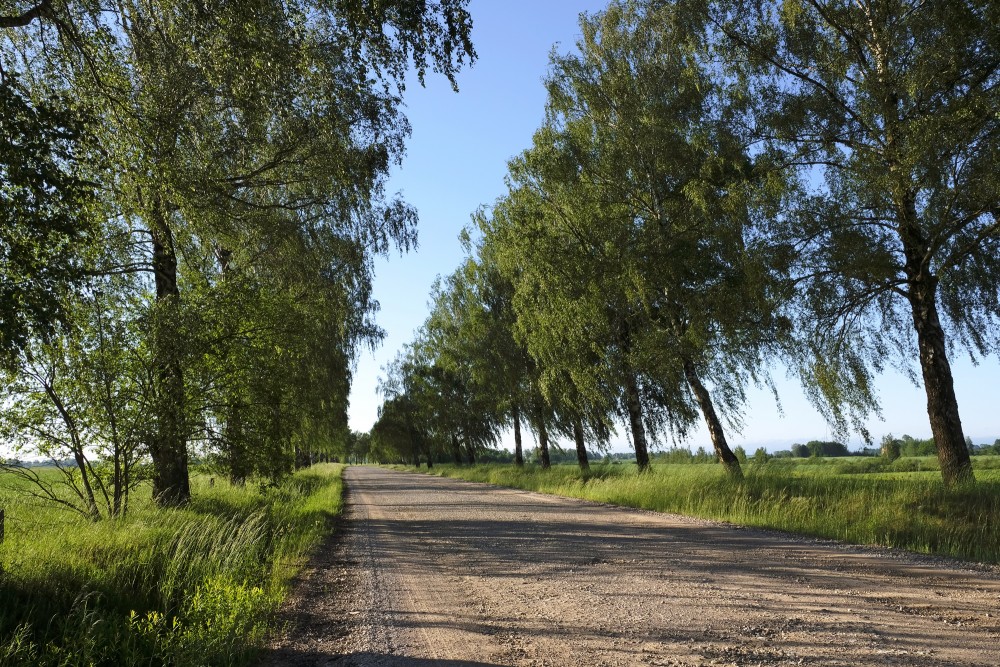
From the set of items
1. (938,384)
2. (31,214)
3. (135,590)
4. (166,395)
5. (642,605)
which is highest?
(31,214)

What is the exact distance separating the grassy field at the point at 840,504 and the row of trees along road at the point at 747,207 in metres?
1.73

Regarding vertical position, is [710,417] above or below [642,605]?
above

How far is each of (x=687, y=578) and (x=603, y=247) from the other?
42.7ft

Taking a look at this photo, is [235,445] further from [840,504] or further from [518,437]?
[518,437]

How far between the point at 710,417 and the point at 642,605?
42.9 ft

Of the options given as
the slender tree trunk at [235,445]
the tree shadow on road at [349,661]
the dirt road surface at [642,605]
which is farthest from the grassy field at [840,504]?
the slender tree trunk at [235,445]

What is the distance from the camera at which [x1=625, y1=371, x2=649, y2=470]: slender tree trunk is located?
65.4ft

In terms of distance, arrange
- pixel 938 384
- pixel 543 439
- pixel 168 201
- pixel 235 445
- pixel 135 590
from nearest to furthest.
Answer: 1. pixel 135 590
2. pixel 168 201
3. pixel 235 445
4. pixel 938 384
5. pixel 543 439

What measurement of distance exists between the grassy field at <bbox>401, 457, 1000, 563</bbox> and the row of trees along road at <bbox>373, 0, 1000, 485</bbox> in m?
1.73

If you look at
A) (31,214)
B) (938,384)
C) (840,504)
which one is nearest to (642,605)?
(31,214)

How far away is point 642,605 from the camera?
5.45 m

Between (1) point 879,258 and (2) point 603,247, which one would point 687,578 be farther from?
(2) point 603,247

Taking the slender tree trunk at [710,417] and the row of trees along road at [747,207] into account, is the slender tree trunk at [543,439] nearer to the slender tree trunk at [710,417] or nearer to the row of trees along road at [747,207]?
the row of trees along road at [747,207]

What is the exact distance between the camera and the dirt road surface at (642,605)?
427 centimetres
